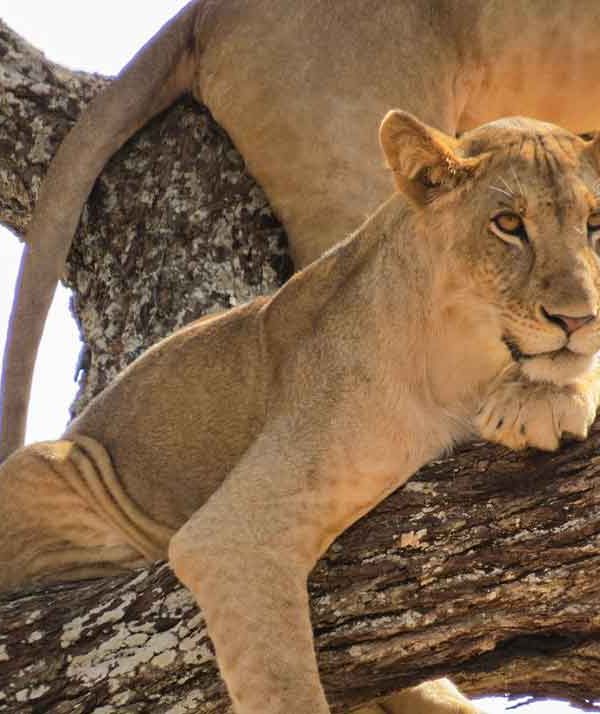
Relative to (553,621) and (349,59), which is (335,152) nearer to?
(349,59)

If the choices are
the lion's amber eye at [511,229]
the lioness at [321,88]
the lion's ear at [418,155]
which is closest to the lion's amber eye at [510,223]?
the lion's amber eye at [511,229]

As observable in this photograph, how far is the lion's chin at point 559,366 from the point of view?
3805 millimetres

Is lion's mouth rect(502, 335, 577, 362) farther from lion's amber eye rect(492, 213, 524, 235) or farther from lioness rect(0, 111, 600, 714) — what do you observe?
lion's amber eye rect(492, 213, 524, 235)

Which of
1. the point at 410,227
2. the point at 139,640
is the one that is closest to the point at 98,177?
the point at 410,227

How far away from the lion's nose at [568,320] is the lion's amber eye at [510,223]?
0.68 feet

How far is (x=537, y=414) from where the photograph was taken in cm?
380

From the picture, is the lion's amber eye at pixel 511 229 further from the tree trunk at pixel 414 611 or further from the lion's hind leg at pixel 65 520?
the lion's hind leg at pixel 65 520

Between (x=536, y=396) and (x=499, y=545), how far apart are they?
0.33 m

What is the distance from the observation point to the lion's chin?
12.5 ft

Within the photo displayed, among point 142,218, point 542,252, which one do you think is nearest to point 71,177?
point 142,218

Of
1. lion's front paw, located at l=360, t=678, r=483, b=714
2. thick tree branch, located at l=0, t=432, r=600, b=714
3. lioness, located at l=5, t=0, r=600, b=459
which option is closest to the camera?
thick tree branch, located at l=0, t=432, r=600, b=714

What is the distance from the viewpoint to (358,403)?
13.0 feet

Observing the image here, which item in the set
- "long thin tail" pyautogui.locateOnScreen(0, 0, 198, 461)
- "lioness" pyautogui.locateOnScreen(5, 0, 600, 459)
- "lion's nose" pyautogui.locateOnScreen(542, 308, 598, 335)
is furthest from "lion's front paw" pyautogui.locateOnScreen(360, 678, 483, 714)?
"lioness" pyautogui.locateOnScreen(5, 0, 600, 459)

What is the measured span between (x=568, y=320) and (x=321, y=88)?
→ 6.83ft
